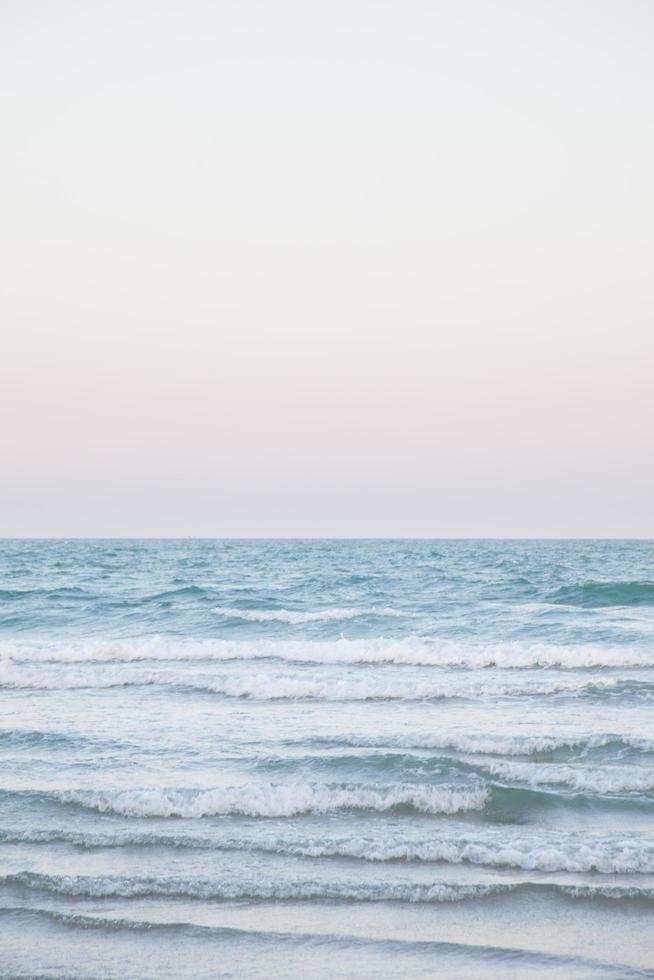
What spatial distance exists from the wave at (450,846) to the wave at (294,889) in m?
0.56

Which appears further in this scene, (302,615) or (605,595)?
(605,595)

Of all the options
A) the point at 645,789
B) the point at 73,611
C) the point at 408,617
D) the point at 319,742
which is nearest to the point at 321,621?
the point at 408,617

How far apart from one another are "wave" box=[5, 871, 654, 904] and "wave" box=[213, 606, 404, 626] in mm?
20025

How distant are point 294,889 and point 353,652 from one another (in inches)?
552

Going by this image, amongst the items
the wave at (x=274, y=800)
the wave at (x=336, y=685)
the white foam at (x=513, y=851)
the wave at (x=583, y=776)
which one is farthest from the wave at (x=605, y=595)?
the white foam at (x=513, y=851)

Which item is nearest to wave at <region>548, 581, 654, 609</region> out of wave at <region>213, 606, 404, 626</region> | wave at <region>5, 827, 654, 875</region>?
wave at <region>213, 606, 404, 626</region>

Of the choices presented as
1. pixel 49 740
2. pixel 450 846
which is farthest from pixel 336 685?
pixel 450 846

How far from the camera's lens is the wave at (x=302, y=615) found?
1121 inches

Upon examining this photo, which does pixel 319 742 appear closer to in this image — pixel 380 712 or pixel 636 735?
pixel 380 712

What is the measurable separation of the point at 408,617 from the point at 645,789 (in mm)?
17607

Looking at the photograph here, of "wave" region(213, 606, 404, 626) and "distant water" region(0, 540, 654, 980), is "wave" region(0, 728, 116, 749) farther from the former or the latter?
"wave" region(213, 606, 404, 626)

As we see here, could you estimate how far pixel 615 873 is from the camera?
823cm

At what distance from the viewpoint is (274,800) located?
10.3 meters

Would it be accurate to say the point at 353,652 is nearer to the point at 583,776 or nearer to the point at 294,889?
the point at 583,776
